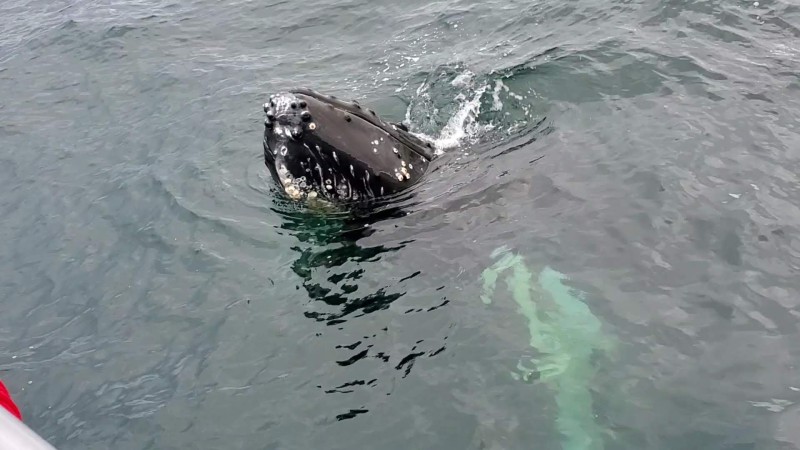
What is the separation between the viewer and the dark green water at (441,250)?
25.3 feet

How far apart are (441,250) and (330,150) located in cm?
189

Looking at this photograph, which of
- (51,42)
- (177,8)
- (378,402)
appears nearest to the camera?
(378,402)

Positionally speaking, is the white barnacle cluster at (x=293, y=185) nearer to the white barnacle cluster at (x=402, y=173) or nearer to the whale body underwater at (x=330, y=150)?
the whale body underwater at (x=330, y=150)

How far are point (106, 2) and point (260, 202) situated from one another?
567 inches

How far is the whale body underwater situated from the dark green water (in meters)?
0.57

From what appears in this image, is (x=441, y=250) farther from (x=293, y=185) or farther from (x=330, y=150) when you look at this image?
(x=293, y=185)

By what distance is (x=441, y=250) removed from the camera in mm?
9500

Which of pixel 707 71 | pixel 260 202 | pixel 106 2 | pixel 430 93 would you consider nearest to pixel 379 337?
pixel 260 202

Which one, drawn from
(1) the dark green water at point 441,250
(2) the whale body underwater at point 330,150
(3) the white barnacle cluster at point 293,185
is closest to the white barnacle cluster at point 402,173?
(2) the whale body underwater at point 330,150

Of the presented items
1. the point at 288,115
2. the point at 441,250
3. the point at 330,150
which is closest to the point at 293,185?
the point at 330,150

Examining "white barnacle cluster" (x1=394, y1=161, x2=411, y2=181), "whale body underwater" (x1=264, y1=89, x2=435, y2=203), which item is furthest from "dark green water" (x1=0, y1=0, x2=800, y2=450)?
"whale body underwater" (x1=264, y1=89, x2=435, y2=203)

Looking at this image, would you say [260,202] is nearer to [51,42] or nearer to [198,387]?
[198,387]

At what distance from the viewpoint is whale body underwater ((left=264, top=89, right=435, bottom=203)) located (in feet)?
29.6

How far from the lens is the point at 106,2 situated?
2230 cm
